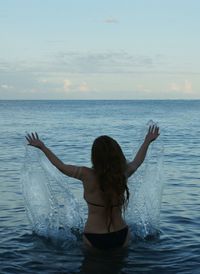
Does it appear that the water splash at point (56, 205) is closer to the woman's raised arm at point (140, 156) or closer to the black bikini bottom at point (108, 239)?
the woman's raised arm at point (140, 156)

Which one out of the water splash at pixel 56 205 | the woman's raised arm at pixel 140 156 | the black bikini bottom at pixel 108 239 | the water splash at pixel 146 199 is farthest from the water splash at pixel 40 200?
the woman's raised arm at pixel 140 156

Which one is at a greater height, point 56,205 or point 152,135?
point 152,135

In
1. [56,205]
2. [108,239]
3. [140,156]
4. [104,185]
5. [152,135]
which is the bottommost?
[108,239]

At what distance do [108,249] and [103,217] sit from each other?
582mm

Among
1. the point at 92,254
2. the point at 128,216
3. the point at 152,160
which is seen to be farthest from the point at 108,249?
the point at 152,160

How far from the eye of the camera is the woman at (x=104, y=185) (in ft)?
24.6

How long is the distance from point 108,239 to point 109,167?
3.67ft

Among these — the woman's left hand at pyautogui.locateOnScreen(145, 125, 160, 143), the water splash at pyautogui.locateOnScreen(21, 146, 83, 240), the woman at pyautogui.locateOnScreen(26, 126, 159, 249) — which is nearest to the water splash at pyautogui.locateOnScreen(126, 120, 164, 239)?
the water splash at pyautogui.locateOnScreen(21, 146, 83, 240)

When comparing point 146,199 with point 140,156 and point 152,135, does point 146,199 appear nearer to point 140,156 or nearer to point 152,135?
point 152,135

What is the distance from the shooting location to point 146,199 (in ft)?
35.3

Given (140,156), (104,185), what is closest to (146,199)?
(140,156)

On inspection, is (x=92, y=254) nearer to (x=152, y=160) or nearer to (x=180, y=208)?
(x=152, y=160)

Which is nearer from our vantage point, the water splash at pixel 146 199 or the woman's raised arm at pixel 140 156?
the woman's raised arm at pixel 140 156

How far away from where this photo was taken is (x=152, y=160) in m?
11.0
